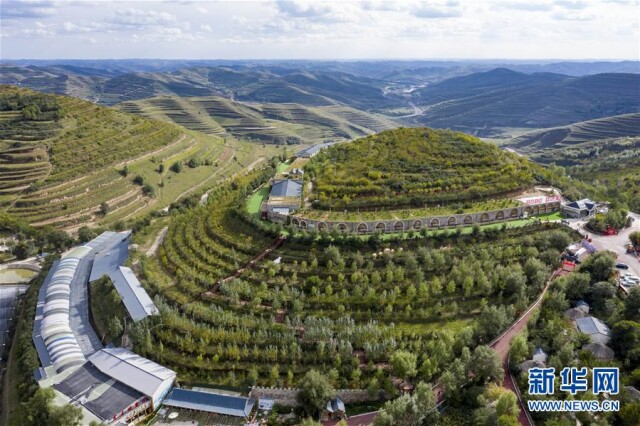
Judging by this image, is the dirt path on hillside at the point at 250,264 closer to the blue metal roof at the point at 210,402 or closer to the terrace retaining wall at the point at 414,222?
the terrace retaining wall at the point at 414,222

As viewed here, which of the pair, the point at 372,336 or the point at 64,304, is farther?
the point at 64,304

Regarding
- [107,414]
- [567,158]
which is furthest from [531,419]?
[567,158]

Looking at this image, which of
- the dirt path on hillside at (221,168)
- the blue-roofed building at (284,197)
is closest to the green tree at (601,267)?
the blue-roofed building at (284,197)

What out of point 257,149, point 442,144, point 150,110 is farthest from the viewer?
point 150,110

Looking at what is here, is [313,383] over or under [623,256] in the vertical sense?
under

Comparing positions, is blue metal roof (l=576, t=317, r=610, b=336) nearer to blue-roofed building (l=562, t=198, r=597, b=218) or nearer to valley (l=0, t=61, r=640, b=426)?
valley (l=0, t=61, r=640, b=426)

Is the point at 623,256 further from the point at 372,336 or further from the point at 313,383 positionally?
the point at 313,383

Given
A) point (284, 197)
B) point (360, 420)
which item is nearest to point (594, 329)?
point (360, 420)
